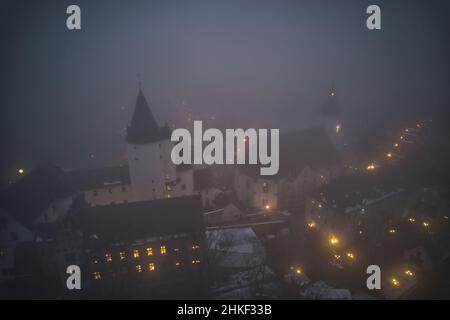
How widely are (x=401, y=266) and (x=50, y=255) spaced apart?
29523 millimetres

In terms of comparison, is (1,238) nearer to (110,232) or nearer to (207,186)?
(110,232)

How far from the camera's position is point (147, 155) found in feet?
111

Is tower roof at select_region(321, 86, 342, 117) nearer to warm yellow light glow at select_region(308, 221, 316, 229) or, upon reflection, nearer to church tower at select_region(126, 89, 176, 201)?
warm yellow light glow at select_region(308, 221, 316, 229)

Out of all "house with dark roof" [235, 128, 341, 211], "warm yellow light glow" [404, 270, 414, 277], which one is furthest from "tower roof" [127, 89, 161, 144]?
"warm yellow light glow" [404, 270, 414, 277]

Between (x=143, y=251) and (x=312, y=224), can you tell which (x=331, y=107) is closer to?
(x=312, y=224)

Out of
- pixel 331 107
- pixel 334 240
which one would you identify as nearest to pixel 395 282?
pixel 334 240

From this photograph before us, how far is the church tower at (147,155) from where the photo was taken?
3319 centimetres

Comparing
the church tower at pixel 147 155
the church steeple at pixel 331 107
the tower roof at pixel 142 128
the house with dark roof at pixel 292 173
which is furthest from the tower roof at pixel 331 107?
the tower roof at pixel 142 128

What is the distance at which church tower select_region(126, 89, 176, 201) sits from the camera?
3319 cm

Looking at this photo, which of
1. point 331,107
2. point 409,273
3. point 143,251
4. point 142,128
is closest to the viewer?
point 409,273

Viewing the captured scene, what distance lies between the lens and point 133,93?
362ft

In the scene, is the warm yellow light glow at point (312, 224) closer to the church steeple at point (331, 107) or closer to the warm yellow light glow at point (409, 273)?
the warm yellow light glow at point (409, 273)
